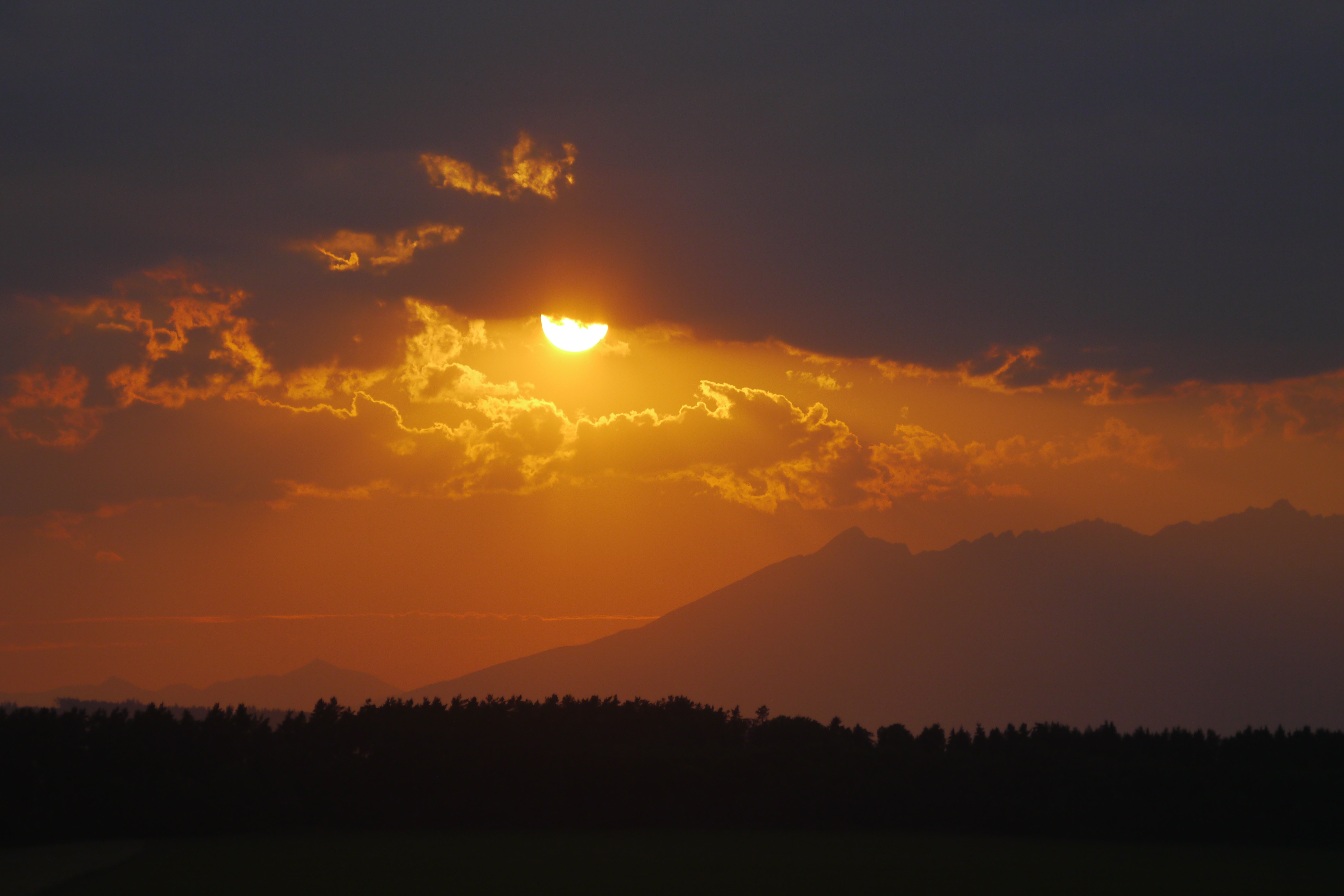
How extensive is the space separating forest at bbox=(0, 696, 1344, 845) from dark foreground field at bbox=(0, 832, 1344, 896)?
1539 mm

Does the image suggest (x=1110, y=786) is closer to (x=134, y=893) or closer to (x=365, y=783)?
(x=365, y=783)

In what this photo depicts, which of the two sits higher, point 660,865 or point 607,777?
point 607,777

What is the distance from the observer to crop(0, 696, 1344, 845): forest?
38.0 m

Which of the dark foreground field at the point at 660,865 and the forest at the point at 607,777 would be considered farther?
the forest at the point at 607,777

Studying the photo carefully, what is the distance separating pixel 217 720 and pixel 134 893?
14.3 metres

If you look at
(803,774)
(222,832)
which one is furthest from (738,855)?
(222,832)

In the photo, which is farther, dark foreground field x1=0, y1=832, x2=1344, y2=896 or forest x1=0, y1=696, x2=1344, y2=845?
forest x1=0, y1=696, x2=1344, y2=845

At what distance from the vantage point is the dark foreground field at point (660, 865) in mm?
29000

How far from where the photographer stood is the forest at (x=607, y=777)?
3797cm

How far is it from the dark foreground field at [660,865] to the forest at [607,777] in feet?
5.05

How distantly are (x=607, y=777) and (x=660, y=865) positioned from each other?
10.1 m

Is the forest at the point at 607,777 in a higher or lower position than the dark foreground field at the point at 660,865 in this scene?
higher

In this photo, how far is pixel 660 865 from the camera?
32.8 meters

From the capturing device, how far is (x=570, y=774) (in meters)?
42.6
